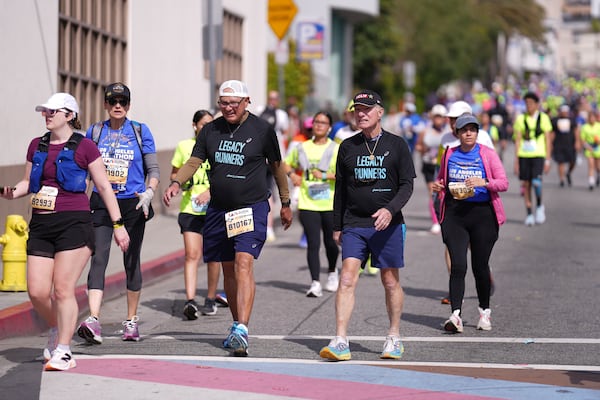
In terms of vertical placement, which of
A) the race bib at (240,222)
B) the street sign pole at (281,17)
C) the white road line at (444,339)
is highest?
the street sign pole at (281,17)

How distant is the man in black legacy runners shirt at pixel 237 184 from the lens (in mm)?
9094

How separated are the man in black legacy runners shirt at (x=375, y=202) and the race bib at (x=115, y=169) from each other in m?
1.88

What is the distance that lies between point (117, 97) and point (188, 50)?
511 inches

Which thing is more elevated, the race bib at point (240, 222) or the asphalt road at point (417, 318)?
the race bib at point (240, 222)

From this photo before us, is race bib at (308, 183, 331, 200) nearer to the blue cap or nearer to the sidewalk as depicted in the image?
the sidewalk

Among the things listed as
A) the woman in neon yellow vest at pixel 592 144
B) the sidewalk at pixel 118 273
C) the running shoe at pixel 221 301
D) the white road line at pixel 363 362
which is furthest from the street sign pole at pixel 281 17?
the white road line at pixel 363 362

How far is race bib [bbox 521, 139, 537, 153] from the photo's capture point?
18.9 metres

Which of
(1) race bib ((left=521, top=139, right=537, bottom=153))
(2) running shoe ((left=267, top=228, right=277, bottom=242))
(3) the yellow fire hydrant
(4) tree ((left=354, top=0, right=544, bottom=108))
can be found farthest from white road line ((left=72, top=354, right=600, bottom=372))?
(4) tree ((left=354, top=0, right=544, bottom=108))

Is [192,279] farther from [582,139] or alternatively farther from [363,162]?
[582,139]

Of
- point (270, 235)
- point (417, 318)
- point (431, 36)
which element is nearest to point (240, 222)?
point (417, 318)

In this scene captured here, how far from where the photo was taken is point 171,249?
1570cm

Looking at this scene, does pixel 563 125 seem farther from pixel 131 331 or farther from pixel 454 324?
pixel 131 331

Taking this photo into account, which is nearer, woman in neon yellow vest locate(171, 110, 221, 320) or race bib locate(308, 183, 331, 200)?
woman in neon yellow vest locate(171, 110, 221, 320)

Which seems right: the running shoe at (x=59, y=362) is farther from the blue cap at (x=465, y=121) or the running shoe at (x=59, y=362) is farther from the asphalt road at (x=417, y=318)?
the blue cap at (x=465, y=121)
